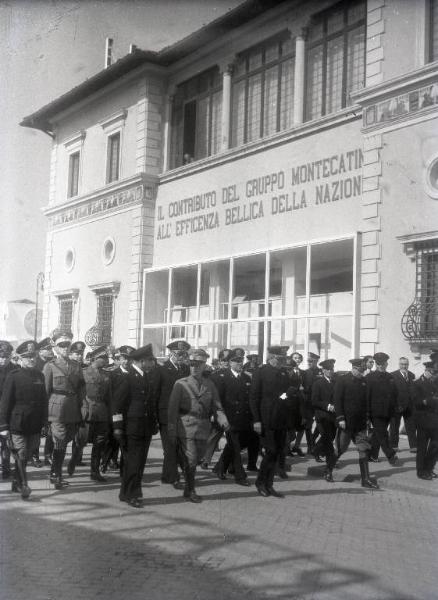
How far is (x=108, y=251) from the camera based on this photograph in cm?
2645

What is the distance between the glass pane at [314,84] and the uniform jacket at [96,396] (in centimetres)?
1077

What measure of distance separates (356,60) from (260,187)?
4.21 meters

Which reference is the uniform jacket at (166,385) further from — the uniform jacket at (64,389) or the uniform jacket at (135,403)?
the uniform jacket at (135,403)

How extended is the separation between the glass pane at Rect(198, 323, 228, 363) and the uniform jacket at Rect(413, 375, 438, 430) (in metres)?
10.9

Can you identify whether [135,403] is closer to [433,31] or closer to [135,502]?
[135,502]

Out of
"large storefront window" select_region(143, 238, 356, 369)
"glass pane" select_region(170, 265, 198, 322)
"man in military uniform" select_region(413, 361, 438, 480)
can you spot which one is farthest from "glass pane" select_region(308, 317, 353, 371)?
"man in military uniform" select_region(413, 361, 438, 480)

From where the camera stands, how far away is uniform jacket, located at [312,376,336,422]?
11.7 meters

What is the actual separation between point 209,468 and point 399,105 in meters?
9.13

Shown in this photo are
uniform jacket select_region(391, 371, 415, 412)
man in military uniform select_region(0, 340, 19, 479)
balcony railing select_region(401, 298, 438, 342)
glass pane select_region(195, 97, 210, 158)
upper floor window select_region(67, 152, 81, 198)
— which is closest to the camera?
man in military uniform select_region(0, 340, 19, 479)

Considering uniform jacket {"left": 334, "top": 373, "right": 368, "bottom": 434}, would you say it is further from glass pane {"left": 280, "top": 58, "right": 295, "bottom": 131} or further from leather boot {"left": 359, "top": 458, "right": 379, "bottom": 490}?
glass pane {"left": 280, "top": 58, "right": 295, "bottom": 131}

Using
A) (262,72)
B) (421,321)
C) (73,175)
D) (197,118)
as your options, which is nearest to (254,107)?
(262,72)

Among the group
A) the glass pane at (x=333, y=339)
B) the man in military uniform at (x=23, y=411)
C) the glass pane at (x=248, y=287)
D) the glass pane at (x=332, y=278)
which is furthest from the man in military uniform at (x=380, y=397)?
the glass pane at (x=248, y=287)

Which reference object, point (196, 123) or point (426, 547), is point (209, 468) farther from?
point (196, 123)

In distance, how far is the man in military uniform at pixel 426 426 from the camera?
10.9 meters
